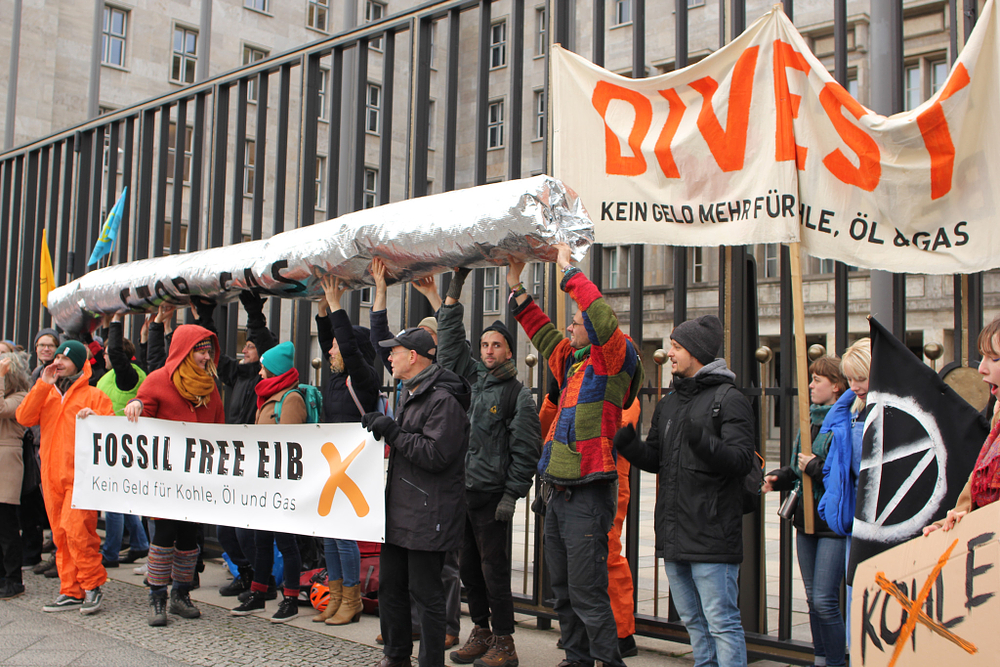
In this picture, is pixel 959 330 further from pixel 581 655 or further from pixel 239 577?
pixel 239 577

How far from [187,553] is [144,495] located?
520mm

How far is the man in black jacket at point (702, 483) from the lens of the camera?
4.05 meters

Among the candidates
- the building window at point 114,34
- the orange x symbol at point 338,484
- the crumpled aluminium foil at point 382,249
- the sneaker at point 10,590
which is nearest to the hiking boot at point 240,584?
the sneaker at point 10,590

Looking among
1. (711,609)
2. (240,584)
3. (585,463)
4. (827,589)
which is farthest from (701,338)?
(240,584)

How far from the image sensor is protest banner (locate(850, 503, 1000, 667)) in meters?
2.66

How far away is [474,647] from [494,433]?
126 centimetres

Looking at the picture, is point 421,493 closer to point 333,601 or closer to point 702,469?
point 702,469

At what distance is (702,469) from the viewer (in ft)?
13.6

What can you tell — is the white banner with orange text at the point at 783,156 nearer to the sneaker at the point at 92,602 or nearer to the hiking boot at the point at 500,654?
the hiking boot at the point at 500,654

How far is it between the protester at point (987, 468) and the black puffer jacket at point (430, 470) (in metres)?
2.34

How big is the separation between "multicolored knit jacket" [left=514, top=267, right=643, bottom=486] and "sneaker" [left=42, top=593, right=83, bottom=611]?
380 centimetres

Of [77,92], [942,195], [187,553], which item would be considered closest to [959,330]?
[942,195]

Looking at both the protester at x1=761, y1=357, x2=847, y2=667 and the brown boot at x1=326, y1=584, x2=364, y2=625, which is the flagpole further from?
the brown boot at x1=326, y1=584, x2=364, y2=625

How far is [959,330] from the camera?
4.68 m
